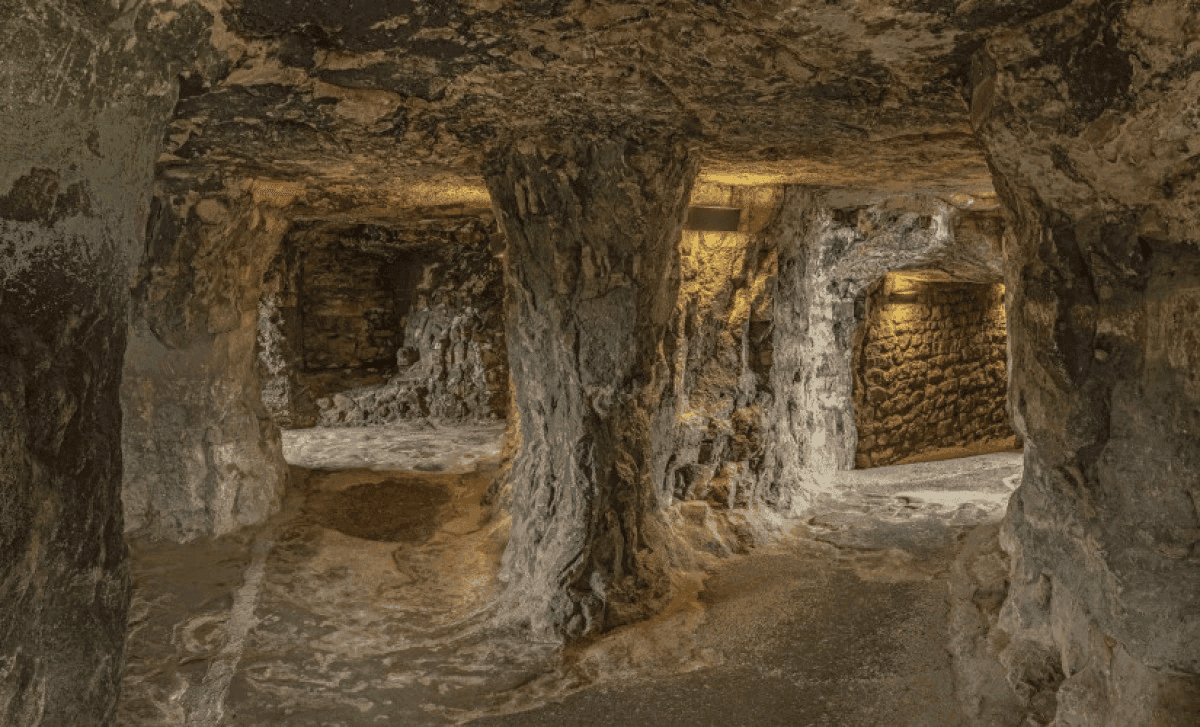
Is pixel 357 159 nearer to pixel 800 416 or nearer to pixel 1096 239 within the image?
pixel 1096 239

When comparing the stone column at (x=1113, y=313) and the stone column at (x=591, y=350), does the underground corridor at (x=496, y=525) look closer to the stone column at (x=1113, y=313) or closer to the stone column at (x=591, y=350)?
the stone column at (x=591, y=350)

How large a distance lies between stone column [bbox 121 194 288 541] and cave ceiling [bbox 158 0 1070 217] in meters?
0.71

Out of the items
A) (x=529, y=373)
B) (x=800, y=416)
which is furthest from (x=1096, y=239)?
(x=800, y=416)

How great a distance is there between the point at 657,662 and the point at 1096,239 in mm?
2327

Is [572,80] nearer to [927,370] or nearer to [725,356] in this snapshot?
[725,356]

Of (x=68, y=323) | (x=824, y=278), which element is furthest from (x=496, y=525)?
(x=68, y=323)

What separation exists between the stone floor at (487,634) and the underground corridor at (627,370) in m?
0.02

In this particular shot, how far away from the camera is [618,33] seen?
2459 mm

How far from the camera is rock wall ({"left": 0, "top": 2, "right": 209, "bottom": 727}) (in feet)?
4.91

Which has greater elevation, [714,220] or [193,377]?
[714,220]

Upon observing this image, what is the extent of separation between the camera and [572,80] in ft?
9.55

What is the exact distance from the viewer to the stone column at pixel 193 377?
5137 millimetres

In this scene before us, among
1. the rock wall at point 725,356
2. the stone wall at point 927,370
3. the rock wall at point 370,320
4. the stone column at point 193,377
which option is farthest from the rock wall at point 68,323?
the rock wall at point 370,320

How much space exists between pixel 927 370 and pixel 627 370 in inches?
199
